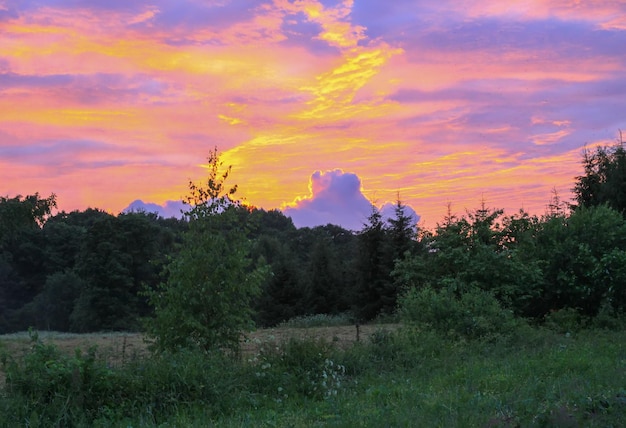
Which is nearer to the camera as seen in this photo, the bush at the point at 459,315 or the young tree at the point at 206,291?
the young tree at the point at 206,291

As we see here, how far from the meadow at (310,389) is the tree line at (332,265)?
1857 millimetres

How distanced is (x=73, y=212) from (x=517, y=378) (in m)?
89.6

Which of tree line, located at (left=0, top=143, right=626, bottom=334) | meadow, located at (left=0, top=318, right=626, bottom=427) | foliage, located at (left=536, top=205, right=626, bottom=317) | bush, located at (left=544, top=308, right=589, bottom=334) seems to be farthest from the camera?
foliage, located at (left=536, top=205, right=626, bottom=317)

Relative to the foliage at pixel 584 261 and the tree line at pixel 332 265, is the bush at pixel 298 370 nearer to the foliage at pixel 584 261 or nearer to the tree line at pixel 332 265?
the tree line at pixel 332 265

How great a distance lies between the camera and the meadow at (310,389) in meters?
6.57

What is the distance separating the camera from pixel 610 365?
30.4 ft

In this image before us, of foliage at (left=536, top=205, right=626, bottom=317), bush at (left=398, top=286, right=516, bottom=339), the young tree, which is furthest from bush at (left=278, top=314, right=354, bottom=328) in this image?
the young tree

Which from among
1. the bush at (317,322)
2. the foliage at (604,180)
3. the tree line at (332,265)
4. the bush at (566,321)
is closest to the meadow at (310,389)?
the tree line at (332,265)

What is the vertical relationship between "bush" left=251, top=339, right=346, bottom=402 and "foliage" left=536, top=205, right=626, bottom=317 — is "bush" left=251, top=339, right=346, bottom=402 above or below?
below

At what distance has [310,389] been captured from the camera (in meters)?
8.94

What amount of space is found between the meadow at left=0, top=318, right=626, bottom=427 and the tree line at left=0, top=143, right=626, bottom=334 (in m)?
1.86

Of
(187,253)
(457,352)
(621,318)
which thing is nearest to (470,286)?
(621,318)

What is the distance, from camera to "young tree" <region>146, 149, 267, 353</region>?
33.4 feet

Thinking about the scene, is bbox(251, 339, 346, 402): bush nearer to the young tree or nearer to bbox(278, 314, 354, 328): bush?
the young tree
